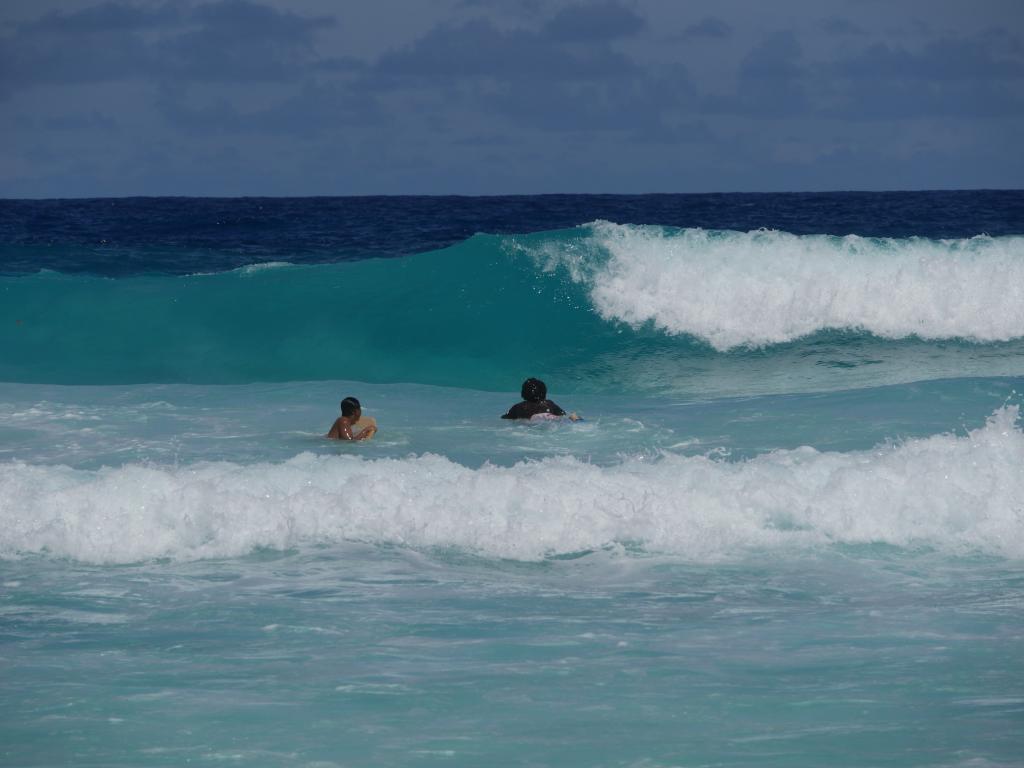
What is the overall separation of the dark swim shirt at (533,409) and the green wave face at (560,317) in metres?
4.28

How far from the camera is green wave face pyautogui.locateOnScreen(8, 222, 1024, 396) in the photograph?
1895 centimetres

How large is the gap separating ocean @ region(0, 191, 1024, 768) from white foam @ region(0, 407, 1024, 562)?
3 cm

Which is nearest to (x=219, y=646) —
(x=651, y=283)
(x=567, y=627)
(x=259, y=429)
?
(x=567, y=627)

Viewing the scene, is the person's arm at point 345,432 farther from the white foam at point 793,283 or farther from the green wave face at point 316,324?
the white foam at point 793,283

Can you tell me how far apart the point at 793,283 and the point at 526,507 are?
1288cm

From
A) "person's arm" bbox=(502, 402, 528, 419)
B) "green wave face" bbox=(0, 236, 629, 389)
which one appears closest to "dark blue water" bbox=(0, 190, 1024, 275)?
"green wave face" bbox=(0, 236, 629, 389)

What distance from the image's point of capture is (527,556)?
8.62 metres

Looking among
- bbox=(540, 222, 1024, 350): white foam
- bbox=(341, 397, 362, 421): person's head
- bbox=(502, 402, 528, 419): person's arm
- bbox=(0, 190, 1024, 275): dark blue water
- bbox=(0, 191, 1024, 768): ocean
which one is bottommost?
bbox=(0, 191, 1024, 768): ocean

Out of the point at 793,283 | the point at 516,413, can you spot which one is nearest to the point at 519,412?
the point at 516,413

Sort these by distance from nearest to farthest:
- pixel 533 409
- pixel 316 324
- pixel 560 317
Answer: pixel 533 409 < pixel 560 317 < pixel 316 324

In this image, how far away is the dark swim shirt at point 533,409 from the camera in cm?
1303

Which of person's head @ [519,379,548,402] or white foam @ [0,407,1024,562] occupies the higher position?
person's head @ [519,379,548,402]

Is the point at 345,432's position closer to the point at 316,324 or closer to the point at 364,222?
the point at 316,324

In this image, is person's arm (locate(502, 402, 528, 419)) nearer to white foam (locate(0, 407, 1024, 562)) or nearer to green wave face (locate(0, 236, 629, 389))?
white foam (locate(0, 407, 1024, 562))
